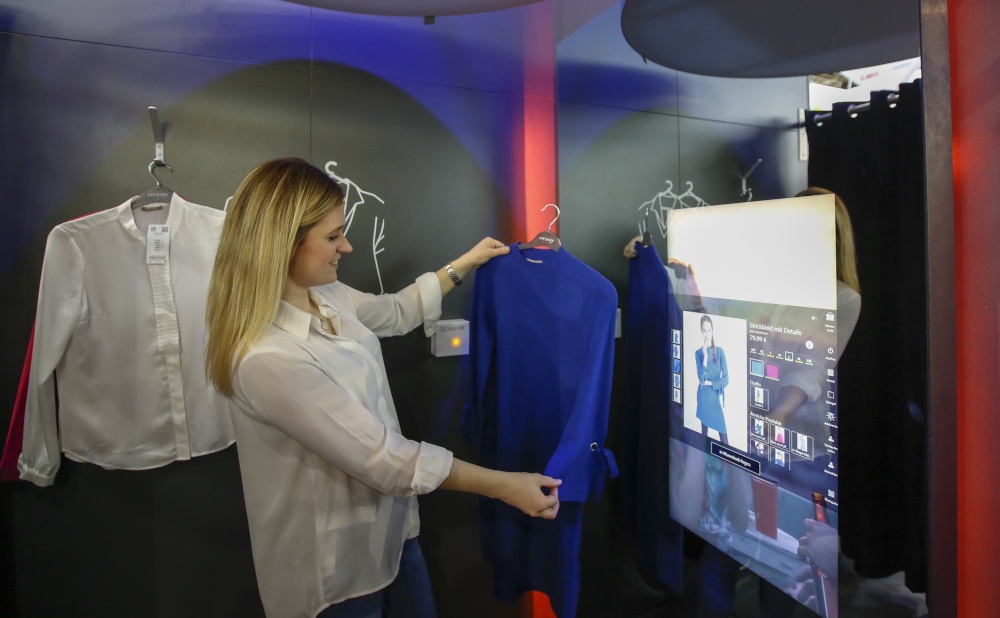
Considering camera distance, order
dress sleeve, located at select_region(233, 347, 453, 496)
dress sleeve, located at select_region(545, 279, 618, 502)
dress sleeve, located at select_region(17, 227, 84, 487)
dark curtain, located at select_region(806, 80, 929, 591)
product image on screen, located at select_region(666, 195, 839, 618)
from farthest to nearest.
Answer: dress sleeve, located at select_region(17, 227, 84, 487), dress sleeve, located at select_region(545, 279, 618, 502), dress sleeve, located at select_region(233, 347, 453, 496), product image on screen, located at select_region(666, 195, 839, 618), dark curtain, located at select_region(806, 80, 929, 591)

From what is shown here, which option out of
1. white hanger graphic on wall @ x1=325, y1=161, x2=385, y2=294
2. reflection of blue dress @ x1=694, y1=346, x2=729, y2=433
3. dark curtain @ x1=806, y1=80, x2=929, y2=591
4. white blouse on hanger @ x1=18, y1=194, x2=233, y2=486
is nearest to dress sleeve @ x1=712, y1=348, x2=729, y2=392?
reflection of blue dress @ x1=694, y1=346, x2=729, y2=433

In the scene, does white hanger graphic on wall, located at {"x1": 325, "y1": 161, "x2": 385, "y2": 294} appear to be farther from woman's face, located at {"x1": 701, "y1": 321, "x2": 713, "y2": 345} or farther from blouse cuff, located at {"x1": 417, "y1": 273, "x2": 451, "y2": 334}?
woman's face, located at {"x1": 701, "y1": 321, "x2": 713, "y2": 345}

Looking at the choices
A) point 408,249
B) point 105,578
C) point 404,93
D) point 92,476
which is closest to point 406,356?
point 408,249

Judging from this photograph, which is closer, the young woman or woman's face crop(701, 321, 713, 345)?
the young woman

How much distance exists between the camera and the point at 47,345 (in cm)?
160

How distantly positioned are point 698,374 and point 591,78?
0.92m

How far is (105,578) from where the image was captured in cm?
176

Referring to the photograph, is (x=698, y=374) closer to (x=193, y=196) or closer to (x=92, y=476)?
(x=193, y=196)

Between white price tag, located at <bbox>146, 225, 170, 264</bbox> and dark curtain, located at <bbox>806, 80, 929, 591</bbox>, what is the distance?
5.76 feet

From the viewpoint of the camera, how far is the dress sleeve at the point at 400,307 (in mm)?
1660

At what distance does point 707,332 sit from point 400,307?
3.00ft

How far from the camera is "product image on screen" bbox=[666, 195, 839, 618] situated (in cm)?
103

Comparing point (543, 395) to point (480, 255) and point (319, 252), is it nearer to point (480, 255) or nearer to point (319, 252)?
point (480, 255)

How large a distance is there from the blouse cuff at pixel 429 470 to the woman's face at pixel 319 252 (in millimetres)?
481
